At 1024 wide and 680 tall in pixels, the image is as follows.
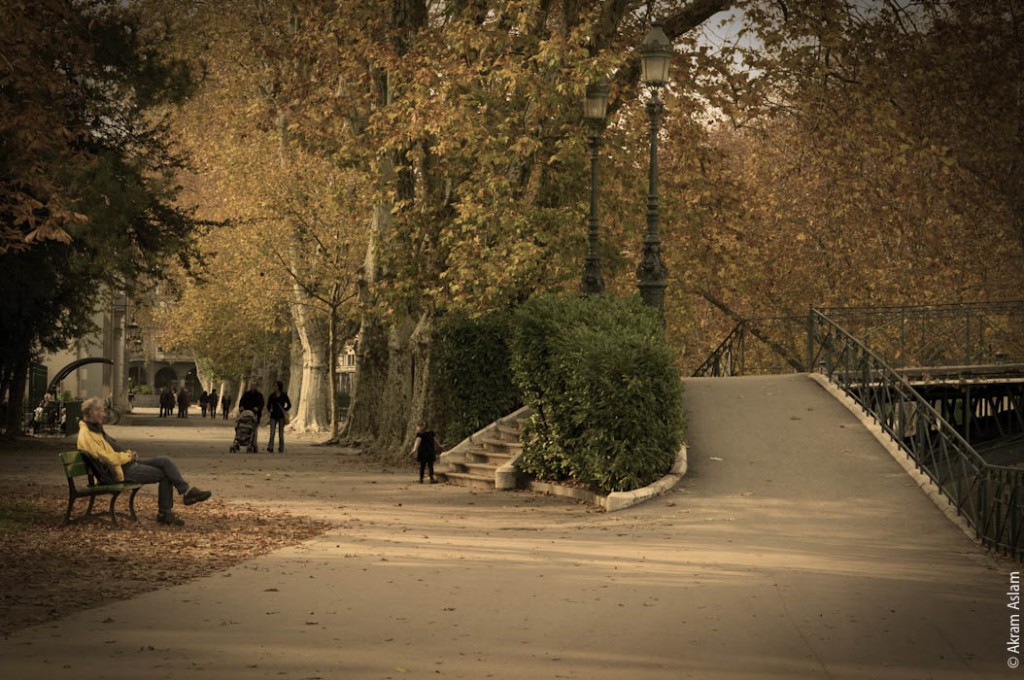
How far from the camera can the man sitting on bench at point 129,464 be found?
606 inches

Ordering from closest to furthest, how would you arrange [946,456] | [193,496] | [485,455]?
[193,496]
[946,456]
[485,455]

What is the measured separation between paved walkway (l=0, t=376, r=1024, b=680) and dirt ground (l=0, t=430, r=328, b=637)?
47cm

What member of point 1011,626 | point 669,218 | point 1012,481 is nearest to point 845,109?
point 669,218

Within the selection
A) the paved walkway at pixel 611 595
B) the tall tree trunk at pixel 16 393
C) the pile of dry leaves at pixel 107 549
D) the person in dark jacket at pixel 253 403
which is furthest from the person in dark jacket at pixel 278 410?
the pile of dry leaves at pixel 107 549

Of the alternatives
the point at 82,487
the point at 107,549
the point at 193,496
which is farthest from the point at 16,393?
the point at 107,549

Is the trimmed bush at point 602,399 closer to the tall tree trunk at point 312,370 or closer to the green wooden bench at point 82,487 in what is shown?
the green wooden bench at point 82,487

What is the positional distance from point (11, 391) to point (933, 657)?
104 feet

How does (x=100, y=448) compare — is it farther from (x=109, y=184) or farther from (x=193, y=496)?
(x=109, y=184)

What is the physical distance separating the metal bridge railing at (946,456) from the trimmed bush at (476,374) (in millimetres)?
5707

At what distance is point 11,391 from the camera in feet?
120

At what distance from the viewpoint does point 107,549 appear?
45.9 ft

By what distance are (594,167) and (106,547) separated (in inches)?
493

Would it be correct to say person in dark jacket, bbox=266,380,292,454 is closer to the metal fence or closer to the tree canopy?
the tree canopy

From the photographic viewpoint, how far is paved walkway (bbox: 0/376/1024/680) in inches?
335
